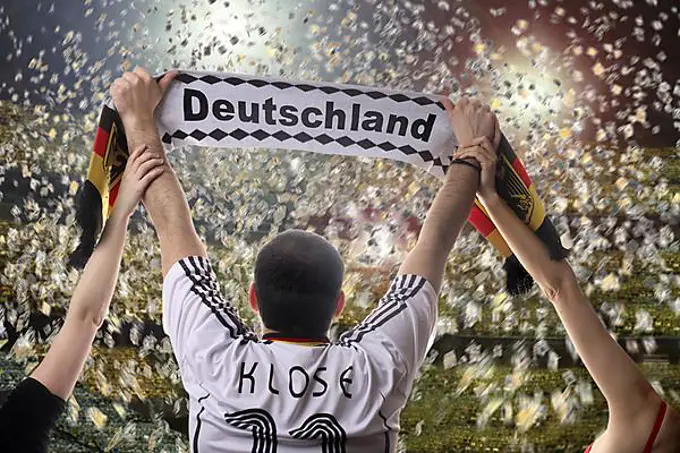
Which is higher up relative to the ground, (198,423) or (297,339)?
(297,339)

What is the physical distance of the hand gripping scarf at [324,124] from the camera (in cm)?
146

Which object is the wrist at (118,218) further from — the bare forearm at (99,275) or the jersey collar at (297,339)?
the jersey collar at (297,339)

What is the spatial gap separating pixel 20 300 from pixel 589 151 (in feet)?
7.76

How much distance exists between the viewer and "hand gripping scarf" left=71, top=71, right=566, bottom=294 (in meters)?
1.46

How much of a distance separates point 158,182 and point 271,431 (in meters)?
0.42

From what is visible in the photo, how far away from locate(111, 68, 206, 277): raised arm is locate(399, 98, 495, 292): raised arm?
0.32m

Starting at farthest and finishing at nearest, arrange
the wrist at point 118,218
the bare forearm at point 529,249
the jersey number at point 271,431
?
the bare forearm at point 529,249
the wrist at point 118,218
the jersey number at point 271,431

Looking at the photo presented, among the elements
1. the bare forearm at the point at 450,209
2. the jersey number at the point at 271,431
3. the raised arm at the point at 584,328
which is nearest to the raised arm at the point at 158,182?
the jersey number at the point at 271,431

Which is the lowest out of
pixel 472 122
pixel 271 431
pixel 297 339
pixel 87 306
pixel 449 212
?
pixel 271 431

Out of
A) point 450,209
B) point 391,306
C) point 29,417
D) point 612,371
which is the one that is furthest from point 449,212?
point 29,417

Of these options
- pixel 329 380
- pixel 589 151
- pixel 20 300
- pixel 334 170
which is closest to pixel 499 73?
pixel 589 151

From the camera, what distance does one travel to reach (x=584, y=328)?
1.40 metres

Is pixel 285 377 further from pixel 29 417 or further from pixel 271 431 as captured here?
pixel 29 417

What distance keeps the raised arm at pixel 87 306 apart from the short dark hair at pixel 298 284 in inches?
10.0
